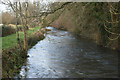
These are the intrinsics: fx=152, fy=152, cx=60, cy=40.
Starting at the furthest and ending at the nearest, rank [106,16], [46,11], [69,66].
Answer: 1. [106,16]
2. [69,66]
3. [46,11]

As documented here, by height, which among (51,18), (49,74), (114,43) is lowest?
(49,74)

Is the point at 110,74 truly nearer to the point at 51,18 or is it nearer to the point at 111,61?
the point at 111,61

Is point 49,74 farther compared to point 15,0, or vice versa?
point 15,0

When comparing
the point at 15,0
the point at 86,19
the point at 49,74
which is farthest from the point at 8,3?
the point at 86,19

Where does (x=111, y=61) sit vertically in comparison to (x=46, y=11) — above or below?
below

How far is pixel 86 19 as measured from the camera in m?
16.1

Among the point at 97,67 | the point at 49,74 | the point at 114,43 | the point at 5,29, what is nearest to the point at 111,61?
the point at 97,67

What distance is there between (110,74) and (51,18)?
3.93 meters

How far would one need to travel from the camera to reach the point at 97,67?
839 cm

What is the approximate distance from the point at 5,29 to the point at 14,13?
8883 mm

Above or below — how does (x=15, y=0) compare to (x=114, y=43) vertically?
above

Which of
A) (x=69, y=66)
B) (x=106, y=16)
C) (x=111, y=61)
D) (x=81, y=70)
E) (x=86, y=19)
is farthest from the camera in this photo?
(x=86, y=19)

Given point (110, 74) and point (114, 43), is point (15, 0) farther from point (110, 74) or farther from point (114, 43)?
point (114, 43)

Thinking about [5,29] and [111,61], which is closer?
[111,61]
